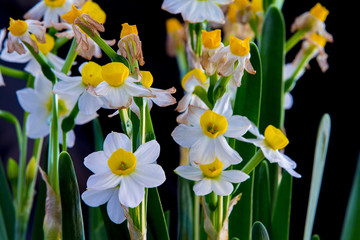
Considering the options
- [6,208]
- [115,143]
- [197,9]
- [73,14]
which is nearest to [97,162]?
[115,143]

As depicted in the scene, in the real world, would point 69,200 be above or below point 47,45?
below

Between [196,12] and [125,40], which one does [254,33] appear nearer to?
[196,12]

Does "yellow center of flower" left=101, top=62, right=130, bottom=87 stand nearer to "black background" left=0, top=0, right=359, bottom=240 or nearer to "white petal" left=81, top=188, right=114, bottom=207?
"white petal" left=81, top=188, right=114, bottom=207

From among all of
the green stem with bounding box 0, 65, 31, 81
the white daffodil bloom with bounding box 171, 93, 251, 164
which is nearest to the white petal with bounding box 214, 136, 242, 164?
the white daffodil bloom with bounding box 171, 93, 251, 164

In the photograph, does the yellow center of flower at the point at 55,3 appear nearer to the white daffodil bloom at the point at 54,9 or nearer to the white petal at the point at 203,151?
the white daffodil bloom at the point at 54,9

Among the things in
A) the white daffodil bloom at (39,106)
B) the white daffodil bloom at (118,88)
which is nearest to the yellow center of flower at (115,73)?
the white daffodil bloom at (118,88)

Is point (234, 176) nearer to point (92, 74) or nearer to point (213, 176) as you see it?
point (213, 176)
